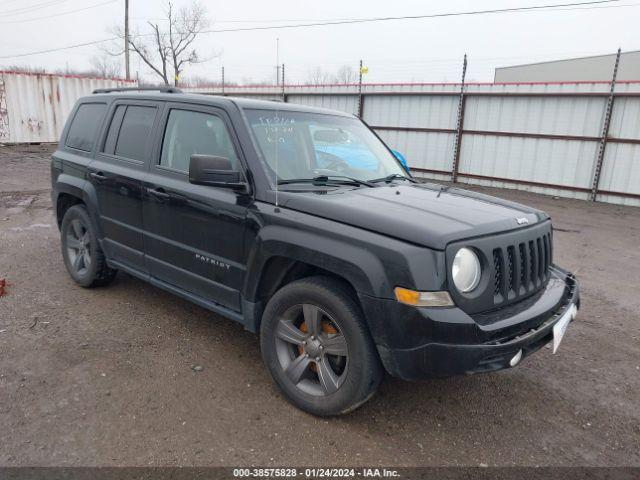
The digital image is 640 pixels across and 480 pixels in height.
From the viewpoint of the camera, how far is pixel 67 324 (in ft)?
13.5

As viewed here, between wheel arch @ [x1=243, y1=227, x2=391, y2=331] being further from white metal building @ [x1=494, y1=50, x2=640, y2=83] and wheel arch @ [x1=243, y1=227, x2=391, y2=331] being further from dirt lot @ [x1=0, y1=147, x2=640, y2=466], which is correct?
white metal building @ [x1=494, y1=50, x2=640, y2=83]

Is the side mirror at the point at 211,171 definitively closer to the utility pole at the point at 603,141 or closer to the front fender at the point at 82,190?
the front fender at the point at 82,190

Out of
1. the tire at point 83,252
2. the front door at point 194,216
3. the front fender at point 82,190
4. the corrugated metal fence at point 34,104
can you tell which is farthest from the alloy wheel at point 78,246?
the corrugated metal fence at point 34,104

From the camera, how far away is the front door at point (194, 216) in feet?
10.9

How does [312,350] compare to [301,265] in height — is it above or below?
below

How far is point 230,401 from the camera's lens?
311 centimetres

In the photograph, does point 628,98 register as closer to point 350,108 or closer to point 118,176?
point 350,108

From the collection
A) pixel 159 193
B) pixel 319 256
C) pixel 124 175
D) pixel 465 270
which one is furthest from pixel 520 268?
pixel 124 175

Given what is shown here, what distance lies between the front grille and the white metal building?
3369 centimetres

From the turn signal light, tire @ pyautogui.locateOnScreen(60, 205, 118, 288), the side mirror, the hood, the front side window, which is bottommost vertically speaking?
tire @ pyautogui.locateOnScreen(60, 205, 118, 288)

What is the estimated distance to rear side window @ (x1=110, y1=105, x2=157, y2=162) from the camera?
4.02 m

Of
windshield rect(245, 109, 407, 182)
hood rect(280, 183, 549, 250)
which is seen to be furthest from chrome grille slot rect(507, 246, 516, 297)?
windshield rect(245, 109, 407, 182)

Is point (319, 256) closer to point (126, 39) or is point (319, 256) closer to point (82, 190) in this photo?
point (82, 190)

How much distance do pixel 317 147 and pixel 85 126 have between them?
8.43 feet
